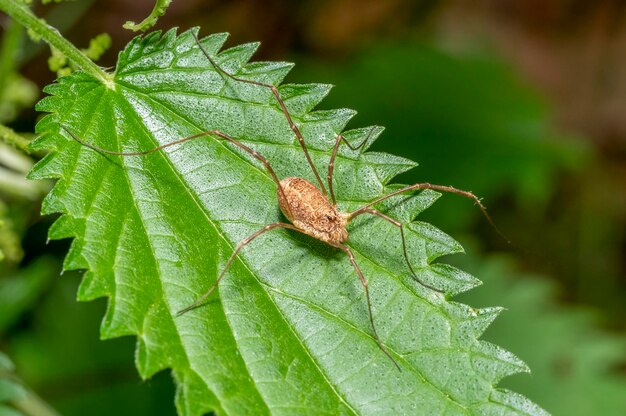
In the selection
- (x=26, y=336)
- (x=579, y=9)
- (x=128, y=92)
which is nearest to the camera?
(x=128, y=92)

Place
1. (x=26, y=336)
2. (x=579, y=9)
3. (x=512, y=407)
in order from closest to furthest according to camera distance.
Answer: (x=512, y=407) < (x=26, y=336) < (x=579, y=9)

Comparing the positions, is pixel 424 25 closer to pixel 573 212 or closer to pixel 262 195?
pixel 573 212

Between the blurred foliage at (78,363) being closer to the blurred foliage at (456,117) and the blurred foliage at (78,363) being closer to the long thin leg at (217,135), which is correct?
the long thin leg at (217,135)

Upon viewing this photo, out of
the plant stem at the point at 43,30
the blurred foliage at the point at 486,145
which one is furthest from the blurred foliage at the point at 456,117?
the plant stem at the point at 43,30

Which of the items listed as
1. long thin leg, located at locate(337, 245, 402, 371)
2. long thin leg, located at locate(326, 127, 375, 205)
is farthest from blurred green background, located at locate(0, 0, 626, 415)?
long thin leg, located at locate(337, 245, 402, 371)

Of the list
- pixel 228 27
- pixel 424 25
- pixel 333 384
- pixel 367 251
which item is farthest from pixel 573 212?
pixel 333 384

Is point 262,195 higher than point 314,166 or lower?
lower
